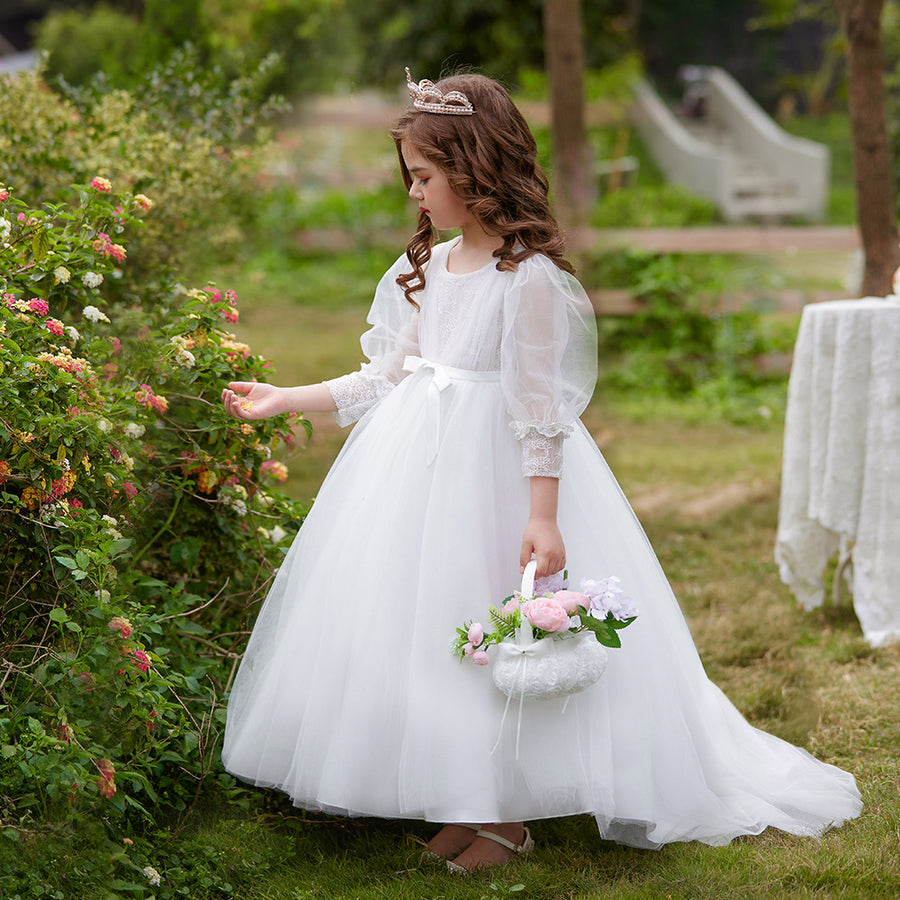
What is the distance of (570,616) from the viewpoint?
2162 mm

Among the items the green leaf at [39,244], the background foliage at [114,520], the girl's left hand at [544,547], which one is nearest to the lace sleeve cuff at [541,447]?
the girl's left hand at [544,547]

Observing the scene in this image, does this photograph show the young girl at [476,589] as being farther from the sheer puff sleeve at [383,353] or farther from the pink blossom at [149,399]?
the pink blossom at [149,399]

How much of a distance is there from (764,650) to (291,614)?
5.98 feet

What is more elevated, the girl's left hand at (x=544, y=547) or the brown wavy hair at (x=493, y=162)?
the brown wavy hair at (x=493, y=162)

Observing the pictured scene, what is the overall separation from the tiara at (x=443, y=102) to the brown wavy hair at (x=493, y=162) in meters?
0.01

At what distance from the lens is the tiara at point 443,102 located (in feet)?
7.66

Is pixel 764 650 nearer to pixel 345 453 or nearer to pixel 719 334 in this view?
pixel 345 453

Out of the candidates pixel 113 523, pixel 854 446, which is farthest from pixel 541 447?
pixel 854 446

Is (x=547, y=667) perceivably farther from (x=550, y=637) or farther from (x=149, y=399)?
(x=149, y=399)

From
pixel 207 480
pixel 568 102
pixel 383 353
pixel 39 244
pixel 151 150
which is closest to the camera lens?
pixel 39 244

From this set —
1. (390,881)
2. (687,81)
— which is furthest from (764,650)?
(687,81)

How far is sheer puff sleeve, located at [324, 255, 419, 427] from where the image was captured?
262cm

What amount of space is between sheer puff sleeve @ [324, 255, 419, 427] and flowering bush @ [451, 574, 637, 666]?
66cm

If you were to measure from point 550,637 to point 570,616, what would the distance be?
58 millimetres
